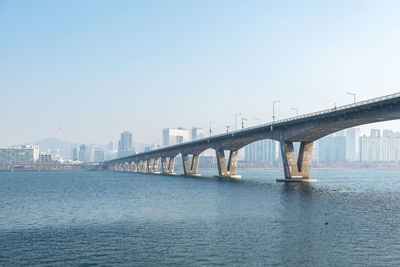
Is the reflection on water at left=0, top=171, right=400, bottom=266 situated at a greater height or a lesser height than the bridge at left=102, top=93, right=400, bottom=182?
lesser

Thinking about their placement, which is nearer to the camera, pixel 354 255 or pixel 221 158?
pixel 354 255

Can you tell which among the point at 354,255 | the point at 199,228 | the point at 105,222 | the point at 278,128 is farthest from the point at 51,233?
the point at 278,128

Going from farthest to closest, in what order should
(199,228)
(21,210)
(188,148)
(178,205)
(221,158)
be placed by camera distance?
(188,148) < (221,158) < (178,205) < (21,210) < (199,228)

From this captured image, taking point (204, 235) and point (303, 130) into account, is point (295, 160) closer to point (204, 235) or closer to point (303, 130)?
point (303, 130)

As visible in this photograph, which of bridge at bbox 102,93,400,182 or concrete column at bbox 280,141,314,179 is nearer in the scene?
bridge at bbox 102,93,400,182

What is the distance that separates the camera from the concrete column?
99.6 meters

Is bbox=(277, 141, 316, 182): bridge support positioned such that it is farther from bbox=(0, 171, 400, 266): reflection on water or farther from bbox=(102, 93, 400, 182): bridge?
bbox=(0, 171, 400, 266): reflection on water

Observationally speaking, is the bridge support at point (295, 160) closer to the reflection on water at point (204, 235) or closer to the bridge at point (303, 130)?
the bridge at point (303, 130)

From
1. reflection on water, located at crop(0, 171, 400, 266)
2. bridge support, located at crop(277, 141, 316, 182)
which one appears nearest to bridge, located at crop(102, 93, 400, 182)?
bridge support, located at crop(277, 141, 316, 182)

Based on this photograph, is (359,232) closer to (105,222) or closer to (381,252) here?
(381,252)

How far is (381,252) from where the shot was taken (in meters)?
27.9

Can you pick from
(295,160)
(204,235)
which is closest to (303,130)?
(295,160)

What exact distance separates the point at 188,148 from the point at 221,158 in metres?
27.7

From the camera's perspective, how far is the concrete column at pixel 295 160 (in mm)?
99625
